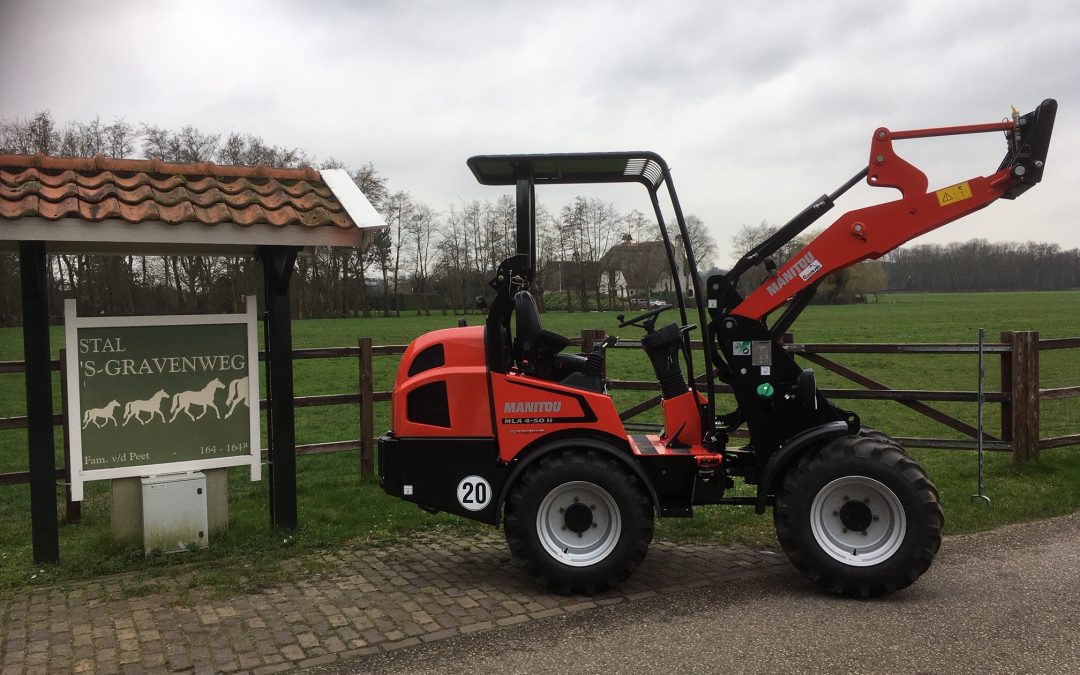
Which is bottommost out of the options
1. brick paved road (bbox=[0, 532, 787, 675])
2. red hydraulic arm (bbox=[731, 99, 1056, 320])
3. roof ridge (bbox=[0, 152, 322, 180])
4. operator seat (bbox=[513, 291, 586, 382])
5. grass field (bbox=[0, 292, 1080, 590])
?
brick paved road (bbox=[0, 532, 787, 675])

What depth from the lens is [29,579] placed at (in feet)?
18.4

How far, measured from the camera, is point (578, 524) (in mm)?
5250

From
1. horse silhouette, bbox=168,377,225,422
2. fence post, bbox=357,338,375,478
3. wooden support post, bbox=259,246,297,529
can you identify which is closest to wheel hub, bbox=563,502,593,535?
wooden support post, bbox=259,246,297,529

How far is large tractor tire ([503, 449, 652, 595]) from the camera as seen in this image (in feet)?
16.8

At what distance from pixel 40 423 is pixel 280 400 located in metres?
1.63

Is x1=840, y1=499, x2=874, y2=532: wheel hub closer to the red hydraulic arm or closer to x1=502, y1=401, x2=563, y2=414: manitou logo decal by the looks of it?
the red hydraulic arm

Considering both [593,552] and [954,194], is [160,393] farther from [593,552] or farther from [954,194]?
[954,194]

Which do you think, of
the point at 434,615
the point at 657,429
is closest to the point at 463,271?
the point at 657,429

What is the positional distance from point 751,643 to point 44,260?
16.8ft

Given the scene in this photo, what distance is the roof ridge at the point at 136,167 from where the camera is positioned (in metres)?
6.07

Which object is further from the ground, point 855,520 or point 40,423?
point 40,423

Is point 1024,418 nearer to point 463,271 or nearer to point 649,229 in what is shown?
point 649,229

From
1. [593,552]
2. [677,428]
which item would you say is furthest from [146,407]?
[677,428]

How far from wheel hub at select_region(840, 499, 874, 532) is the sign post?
434 cm
